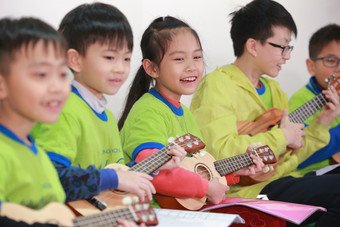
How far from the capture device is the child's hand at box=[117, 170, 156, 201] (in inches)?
67.8

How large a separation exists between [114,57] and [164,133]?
0.37 m

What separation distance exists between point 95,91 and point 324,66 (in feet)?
4.79

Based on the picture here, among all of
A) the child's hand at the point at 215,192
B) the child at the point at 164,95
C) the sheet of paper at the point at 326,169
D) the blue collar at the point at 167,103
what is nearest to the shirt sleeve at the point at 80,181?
the child at the point at 164,95

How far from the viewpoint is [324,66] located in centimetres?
303

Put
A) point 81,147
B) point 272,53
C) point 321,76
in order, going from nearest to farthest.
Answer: point 81,147, point 272,53, point 321,76

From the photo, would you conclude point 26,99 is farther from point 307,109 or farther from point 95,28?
point 307,109

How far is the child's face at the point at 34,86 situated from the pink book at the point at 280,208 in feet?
2.73

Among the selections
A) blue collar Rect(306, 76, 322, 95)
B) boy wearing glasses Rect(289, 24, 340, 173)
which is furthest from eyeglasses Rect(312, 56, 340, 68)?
blue collar Rect(306, 76, 322, 95)

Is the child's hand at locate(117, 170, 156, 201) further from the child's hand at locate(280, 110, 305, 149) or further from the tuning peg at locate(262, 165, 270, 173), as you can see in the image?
the child's hand at locate(280, 110, 305, 149)

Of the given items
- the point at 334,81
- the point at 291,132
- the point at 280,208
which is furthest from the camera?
the point at 334,81

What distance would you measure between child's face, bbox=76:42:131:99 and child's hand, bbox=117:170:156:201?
283 millimetres

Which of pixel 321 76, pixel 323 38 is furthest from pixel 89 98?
pixel 323 38

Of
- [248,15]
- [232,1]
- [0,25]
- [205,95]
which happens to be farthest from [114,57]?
[232,1]

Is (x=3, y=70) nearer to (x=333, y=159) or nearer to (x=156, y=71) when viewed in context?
(x=156, y=71)
